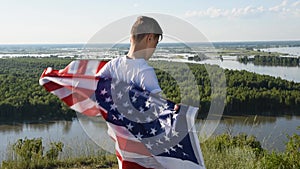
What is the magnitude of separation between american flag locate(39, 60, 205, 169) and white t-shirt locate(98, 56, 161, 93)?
0.09ft

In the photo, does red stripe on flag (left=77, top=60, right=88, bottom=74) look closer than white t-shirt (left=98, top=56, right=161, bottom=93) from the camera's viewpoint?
No

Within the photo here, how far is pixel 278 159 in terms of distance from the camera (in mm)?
3037

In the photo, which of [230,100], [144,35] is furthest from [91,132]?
[230,100]

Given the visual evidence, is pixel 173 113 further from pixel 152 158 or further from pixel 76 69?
pixel 76 69

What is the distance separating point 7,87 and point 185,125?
20.4m

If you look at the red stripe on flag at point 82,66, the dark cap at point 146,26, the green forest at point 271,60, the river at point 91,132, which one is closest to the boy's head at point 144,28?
the dark cap at point 146,26

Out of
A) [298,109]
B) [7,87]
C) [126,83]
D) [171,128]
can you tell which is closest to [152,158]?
[171,128]

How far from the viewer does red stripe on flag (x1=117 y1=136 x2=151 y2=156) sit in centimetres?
188

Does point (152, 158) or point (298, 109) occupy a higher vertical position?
point (152, 158)

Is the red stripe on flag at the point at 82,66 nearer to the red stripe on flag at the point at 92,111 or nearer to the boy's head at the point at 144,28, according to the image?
the red stripe on flag at the point at 92,111

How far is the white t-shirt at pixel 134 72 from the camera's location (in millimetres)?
1738

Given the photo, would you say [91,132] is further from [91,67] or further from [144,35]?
[144,35]

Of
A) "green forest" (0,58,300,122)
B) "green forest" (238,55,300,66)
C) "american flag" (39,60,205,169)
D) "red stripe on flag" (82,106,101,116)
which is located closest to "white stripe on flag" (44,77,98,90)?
"american flag" (39,60,205,169)

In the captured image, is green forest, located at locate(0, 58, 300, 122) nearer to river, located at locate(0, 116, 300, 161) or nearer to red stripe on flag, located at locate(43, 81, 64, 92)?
river, located at locate(0, 116, 300, 161)
